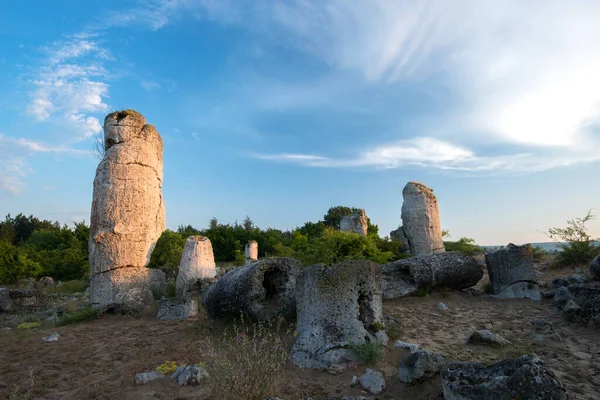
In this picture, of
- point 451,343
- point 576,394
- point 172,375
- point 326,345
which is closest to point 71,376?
point 172,375

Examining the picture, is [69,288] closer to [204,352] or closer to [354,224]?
[354,224]

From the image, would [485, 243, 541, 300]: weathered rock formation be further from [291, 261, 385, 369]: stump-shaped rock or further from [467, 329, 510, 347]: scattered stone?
[291, 261, 385, 369]: stump-shaped rock

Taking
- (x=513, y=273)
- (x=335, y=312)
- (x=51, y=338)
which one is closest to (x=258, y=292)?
(x=335, y=312)

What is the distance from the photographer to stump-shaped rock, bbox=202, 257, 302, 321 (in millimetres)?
5871

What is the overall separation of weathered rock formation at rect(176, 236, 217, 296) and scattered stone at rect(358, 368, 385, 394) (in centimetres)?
567

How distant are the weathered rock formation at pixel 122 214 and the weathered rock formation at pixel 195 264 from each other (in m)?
0.68

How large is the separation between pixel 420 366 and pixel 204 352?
8.70 ft

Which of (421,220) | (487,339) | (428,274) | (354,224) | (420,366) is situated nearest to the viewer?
(420,366)

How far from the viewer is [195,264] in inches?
361

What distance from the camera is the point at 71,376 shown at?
4469mm

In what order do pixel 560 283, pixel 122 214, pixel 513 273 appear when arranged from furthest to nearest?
pixel 560 283
pixel 122 214
pixel 513 273

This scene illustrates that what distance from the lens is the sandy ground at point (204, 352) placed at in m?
3.79

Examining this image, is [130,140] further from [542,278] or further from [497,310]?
[542,278]

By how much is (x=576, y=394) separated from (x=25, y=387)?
5378 mm
